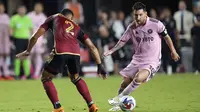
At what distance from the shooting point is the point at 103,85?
20797mm

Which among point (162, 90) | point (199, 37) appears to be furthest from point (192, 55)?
point (162, 90)

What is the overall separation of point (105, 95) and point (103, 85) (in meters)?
3.55

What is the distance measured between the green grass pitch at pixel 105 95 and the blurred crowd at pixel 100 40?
1.86m

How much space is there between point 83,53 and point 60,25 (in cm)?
1440

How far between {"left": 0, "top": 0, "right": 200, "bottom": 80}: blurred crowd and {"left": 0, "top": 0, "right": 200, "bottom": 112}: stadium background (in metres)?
0.05

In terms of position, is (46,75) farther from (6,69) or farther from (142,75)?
(6,69)

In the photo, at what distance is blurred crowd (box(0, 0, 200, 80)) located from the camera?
80.1ft

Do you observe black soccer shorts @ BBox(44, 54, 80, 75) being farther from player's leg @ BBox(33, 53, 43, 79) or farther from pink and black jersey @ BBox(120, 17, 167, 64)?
player's leg @ BBox(33, 53, 43, 79)

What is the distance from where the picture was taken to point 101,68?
41.2ft

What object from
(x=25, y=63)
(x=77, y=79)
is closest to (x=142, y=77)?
(x=77, y=79)

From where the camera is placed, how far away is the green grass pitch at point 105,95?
552 inches

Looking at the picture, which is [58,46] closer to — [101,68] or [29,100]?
[101,68]

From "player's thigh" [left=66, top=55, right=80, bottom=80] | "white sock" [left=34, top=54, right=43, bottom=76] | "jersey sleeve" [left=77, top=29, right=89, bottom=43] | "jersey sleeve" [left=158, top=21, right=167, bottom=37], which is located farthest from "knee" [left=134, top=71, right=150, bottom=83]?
"white sock" [left=34, top=54, right=43, bottom=76]

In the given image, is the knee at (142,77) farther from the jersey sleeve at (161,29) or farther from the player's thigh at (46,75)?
the player's thigh at (46,75)
